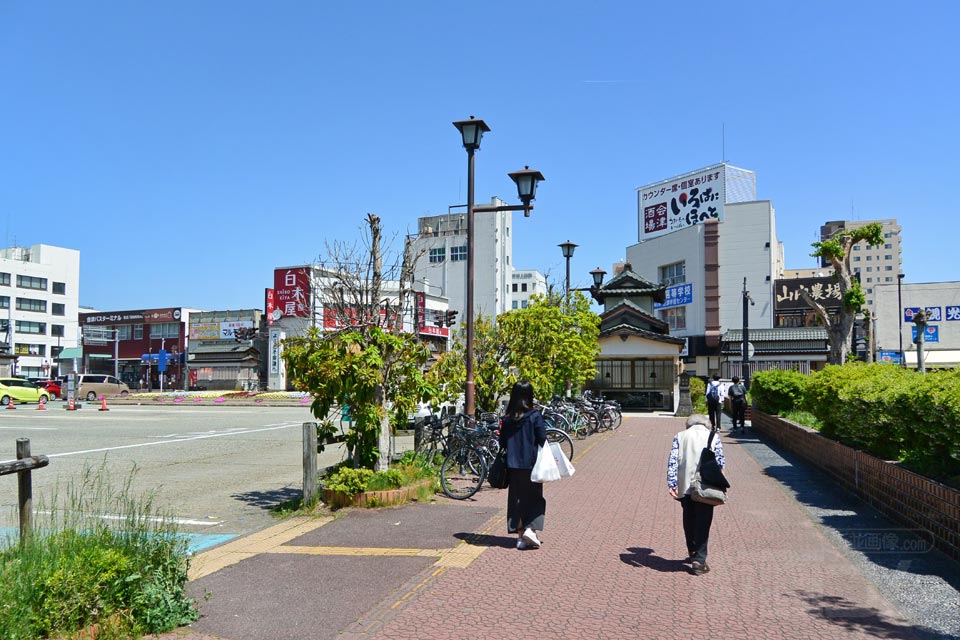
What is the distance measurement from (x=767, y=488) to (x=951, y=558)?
14.8ft

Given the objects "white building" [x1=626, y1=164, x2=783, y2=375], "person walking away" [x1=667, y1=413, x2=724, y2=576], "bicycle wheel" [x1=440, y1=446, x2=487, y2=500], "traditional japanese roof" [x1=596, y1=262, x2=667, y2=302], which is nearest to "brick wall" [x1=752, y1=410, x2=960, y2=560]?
"person walking away" [x1=667, y1=413, x2=724, y2=576]

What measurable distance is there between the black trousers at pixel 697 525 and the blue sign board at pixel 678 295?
54925 mm

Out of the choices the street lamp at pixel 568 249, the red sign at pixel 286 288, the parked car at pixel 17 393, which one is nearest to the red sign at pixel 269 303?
the red sign at pixel 286 288

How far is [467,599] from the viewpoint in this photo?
5.46 m

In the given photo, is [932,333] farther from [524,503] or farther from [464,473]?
[524,503]

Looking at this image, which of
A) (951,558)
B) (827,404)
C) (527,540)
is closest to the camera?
(951,558)

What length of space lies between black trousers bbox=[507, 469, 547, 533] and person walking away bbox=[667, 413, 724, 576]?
1.32m

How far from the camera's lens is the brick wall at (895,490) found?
258 inches

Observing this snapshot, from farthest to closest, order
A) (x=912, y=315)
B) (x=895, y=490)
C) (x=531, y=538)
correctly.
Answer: (x=912, y=315)
(x=895, y=490)
(x=531, y=538)

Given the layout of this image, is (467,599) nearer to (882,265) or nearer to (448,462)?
(448,462)

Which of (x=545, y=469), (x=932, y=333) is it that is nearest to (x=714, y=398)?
(x=545, y=469)

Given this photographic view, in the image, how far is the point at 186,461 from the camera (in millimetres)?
14953

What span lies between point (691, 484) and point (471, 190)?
7134 mm

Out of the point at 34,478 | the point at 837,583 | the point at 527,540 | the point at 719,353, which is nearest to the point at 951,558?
the point at 837,583
